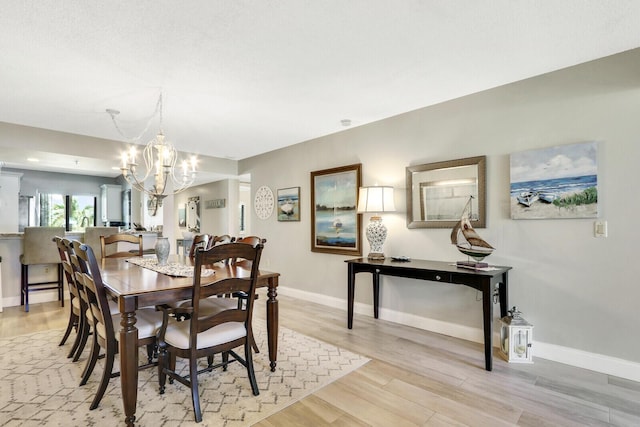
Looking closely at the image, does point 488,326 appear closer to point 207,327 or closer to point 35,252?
point 207,327

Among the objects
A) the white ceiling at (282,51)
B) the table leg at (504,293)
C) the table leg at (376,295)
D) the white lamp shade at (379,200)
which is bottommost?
the table leg at (376,295)

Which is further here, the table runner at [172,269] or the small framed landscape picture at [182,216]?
the small framed landscape picture at [182,216]

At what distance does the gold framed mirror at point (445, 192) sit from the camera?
9.77 feet

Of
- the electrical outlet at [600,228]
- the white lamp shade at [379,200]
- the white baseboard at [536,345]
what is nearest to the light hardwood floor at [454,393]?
the white baseboard at [536,345]

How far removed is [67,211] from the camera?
796 centimetres

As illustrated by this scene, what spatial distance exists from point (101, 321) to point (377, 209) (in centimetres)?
258

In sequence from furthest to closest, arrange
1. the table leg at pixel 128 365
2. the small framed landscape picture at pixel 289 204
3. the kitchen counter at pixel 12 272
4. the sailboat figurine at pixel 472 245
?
the small framed landscape picture at pixel 289 204
the kitchen counter at pixel 12 272
the sailboat figurine at pixel 472 245
the table leg at pixel 128 365

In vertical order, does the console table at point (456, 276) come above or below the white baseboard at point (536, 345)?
above

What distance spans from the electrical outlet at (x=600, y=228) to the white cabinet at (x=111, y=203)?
361 inches

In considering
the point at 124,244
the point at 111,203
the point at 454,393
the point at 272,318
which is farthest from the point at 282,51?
the point at 111,203

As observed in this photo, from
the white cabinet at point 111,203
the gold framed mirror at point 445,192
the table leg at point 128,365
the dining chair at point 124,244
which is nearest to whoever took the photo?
the table leg at point 128,365

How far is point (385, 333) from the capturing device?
3.22m

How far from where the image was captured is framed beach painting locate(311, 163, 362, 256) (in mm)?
4035

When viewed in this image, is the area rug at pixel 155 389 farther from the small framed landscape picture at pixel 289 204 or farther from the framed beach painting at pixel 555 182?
the small framed landscape picture at pixel 289 204
